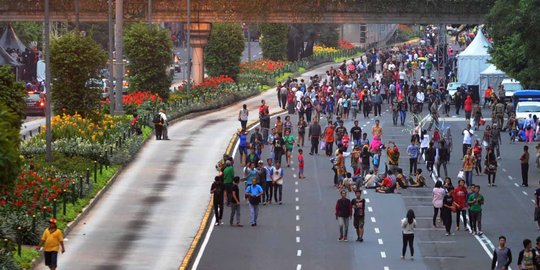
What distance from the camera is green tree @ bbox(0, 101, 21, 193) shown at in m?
27.7

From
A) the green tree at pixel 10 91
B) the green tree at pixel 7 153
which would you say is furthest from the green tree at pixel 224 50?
the green tree at pixel 7 153

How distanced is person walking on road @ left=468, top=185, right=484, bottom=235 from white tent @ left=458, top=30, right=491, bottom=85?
45.0m

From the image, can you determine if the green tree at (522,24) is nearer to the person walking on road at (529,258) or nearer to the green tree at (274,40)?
the person walking on road at (529,258)

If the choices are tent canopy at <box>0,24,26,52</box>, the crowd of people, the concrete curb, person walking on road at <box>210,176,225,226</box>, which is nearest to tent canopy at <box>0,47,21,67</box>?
tent canopy at <box>0,24,26,52</box>

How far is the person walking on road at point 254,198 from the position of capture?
4184 centimetres

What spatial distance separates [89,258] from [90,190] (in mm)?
9231

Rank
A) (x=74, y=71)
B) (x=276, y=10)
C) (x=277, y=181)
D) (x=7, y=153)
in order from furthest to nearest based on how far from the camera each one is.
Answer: (x=276, y=10) → (x=74, y=71) → (x=277, y=181) → (x=7, y=153)

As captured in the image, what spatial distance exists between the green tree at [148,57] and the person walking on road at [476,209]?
35.8 m

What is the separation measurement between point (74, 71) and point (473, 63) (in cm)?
3268

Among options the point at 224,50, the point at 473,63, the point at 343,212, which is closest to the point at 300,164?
the point at 343,212

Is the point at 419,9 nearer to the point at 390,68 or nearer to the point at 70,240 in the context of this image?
the point at 390,68

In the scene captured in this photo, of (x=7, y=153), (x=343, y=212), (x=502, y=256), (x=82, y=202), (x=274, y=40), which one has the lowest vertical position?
(x=82, y=202)

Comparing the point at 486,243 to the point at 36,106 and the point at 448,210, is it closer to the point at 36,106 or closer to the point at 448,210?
the point at 448,210

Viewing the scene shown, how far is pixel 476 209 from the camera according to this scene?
4072cm
